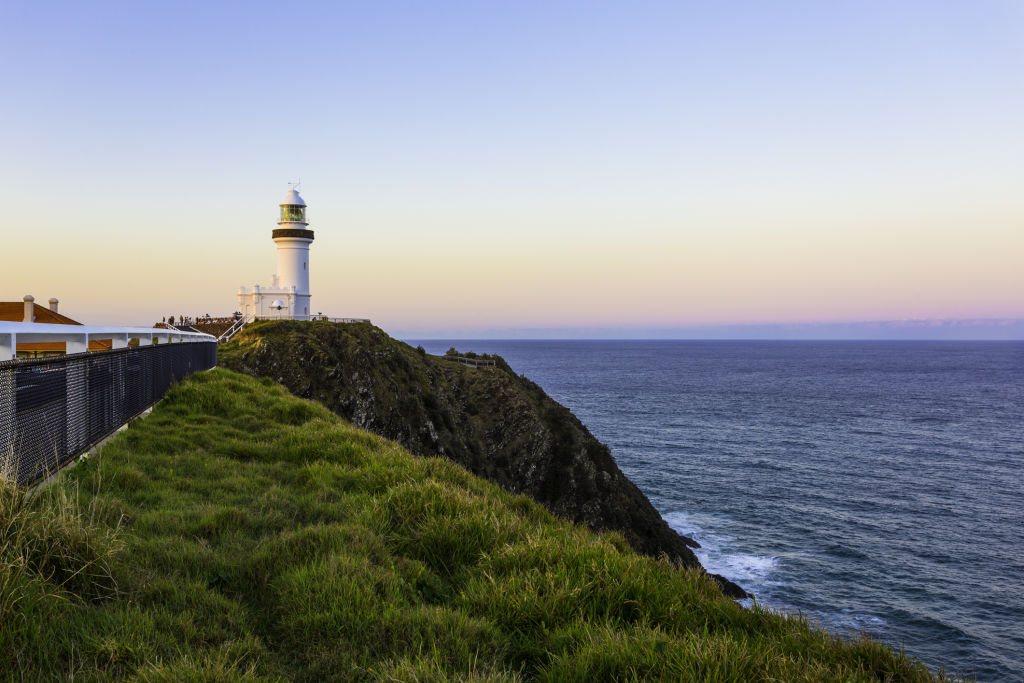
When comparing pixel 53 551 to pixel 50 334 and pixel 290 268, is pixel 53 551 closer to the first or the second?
pixel 50 334

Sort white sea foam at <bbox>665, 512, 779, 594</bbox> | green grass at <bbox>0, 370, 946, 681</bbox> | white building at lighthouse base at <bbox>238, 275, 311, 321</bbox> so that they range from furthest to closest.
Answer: white building at lighthouse base at <bbox>238, 275, 311, 321</bbox>, white sea foam at <bbox>665, 512, 779, 594</bbox>, green grass at <bbox>0, 370, 946, 681</bbox>

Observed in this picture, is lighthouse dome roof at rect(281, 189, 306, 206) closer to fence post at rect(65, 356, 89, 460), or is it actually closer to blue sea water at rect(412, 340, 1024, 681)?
blue sea water at rect(412, 340, 1024, 681)

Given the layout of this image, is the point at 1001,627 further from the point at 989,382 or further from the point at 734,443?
the point at 989,382

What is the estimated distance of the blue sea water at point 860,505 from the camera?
20.9m

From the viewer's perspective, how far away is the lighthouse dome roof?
1900 inches

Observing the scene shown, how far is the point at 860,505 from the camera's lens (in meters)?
32.5

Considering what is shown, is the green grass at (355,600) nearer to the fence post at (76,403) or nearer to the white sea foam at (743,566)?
the fence post at (76,403)

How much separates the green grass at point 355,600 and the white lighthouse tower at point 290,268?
141ft

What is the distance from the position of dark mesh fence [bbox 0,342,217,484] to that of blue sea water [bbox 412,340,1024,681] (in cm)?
721

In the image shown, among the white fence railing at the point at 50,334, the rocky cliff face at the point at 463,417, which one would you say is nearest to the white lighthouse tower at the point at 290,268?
the rocky cliff face at the point at 463,417

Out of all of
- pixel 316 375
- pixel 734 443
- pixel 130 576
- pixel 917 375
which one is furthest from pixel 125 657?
pixel 917 375

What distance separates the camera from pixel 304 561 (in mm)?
4418

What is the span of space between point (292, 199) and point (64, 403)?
1805 inches

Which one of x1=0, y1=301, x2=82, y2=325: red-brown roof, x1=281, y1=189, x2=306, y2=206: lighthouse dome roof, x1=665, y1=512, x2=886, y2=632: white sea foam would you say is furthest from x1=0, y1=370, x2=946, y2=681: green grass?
x1=281, y1=189, x2=306, y2=206: lighthouse dome roof
